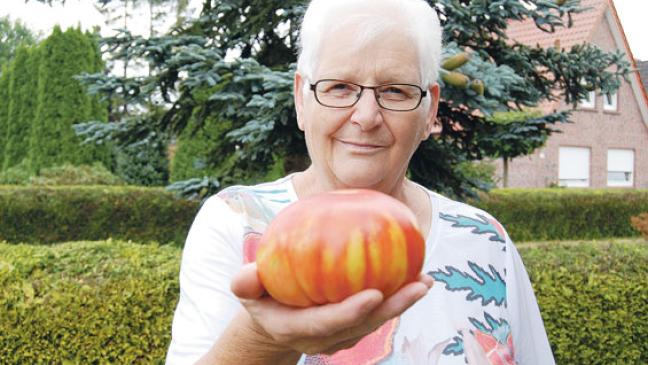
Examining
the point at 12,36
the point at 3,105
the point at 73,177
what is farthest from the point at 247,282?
the point at 12,36

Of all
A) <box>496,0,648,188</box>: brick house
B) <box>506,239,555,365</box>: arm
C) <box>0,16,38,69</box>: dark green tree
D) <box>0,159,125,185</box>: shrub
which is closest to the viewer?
<box>506,239,555,365</box>: arm

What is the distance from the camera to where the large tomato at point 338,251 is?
0.93 metres

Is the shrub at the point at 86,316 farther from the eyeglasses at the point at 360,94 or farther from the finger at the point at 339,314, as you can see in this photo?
the finger at the point at 339,314

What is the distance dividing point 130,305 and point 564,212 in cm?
1446

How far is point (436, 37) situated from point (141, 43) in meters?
4.48

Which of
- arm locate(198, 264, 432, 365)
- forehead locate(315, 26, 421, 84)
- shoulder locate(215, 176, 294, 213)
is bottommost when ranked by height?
arm locate(198, 264, 432, 365)

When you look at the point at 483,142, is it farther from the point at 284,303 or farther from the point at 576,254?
the point at 284,303

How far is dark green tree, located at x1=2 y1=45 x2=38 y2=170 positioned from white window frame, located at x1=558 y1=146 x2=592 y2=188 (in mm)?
17024

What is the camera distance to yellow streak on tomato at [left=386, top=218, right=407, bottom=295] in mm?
944

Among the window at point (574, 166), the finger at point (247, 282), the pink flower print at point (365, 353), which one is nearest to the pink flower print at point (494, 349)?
the pink flower print at point (365, 353)

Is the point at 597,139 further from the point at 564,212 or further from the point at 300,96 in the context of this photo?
the point at 300,96

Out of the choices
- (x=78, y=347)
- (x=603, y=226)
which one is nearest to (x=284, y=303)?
(x=78, y=347)

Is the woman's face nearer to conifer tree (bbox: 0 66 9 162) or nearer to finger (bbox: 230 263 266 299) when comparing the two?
finger (bbox: 230 263 266 299)

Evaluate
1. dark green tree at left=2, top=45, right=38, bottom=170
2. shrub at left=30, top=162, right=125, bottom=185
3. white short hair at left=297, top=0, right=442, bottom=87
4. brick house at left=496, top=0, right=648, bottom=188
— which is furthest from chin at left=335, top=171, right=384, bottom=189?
brick house at left=496, top=0, right=648, bottom=188
